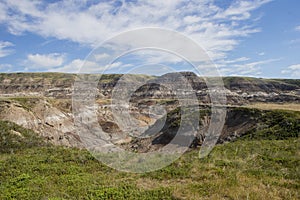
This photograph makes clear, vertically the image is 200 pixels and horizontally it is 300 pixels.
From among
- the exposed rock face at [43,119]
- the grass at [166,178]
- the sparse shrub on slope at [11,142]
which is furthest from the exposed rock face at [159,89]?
the grass at [166,178]

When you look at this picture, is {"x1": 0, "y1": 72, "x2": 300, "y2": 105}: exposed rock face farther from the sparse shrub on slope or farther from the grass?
the grass

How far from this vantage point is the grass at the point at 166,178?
342 inches

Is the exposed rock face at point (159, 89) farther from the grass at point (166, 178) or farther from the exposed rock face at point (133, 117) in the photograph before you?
the grass at point (166, 178)

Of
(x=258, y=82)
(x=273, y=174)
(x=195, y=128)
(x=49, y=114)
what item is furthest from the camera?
(x=258, y=82)

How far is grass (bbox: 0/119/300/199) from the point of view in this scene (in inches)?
342

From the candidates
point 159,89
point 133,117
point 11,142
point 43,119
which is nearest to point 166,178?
point 11,142

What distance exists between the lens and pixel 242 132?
1353 inches

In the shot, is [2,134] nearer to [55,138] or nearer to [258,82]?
[55,138]

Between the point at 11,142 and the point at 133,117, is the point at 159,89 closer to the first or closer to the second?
the point at 133,117

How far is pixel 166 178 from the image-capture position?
10.8 metres

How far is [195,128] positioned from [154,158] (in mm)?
24490

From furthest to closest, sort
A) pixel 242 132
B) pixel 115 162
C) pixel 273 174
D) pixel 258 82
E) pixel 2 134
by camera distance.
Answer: pixel 258 82, pixel 242 132, pixel 2 134, pixel 115 162, pixel 273 174

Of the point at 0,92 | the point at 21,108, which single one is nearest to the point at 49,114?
the point at 21,108

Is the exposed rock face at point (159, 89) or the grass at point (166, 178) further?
the exposed rock face at point (159, 89)
